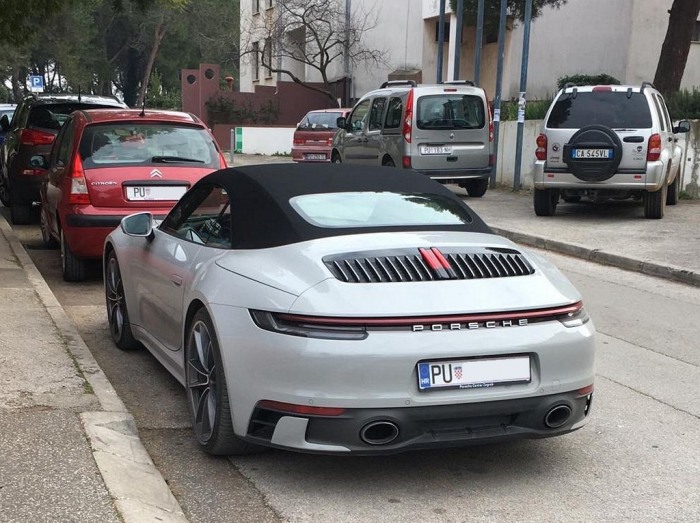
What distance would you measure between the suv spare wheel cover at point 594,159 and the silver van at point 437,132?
3.52 metres

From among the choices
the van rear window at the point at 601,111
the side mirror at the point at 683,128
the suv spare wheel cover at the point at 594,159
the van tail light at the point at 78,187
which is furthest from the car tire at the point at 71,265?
the side mirror at the point at 683,128

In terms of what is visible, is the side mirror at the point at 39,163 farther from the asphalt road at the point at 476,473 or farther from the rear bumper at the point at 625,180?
the rear bumper at the point at 625,180

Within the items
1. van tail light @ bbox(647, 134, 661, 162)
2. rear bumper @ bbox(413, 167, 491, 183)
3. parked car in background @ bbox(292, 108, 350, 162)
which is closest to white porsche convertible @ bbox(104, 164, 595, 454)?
van tail light @ bbox(647, 134, 661, 162)

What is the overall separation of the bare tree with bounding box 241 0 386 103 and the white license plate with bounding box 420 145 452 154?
70.1 feet

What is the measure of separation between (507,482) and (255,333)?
1.36 meters

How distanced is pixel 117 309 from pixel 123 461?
2.56 meters

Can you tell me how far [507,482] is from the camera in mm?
4215

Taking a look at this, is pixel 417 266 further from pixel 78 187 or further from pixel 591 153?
pixel 591 153

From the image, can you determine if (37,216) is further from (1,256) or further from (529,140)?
(529,140)

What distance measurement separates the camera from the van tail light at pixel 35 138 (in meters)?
12.7

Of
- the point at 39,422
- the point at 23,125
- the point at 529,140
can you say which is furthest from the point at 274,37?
the point at 39,422

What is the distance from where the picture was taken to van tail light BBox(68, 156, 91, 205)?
334 inches

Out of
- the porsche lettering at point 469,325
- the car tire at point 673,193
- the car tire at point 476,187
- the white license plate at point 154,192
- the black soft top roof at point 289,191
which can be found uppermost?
the black soft top roof at point 289,191

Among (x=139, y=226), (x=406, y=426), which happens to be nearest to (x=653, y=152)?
(x=139, y=226)
